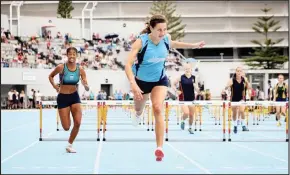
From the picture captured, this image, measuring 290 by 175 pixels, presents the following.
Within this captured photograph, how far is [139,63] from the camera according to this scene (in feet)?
23.9

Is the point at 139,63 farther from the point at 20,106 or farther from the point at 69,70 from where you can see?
the point at 20,106

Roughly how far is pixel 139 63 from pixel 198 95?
3006 centimetres

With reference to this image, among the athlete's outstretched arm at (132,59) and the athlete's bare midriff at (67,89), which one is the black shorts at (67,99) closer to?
the athlete's bare midriff at (67,89)

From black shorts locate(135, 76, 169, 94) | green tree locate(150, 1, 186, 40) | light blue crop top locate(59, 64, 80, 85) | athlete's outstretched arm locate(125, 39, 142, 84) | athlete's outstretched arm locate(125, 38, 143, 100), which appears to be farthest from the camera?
green tree locate(150, 1, 186, 40)

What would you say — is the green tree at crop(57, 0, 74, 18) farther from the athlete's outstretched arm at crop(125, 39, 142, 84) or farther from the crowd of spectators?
the athlete's outstretched arm at crop(125, 39, 142, 84)

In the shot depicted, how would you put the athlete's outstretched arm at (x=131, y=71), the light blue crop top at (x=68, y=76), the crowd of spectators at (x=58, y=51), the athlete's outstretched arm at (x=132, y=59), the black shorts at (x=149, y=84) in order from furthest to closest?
the crowd of spectators at (x=58, y=51), the light blue crop top at (x=68, y=76), the black shorts at (x=149, y=84), the athlete's outstretched arm at (x=132, y=59), the athlete's outstretched arm at (x=131, y=71)

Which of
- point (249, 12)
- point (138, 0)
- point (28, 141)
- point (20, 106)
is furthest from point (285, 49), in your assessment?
point (28, 141)

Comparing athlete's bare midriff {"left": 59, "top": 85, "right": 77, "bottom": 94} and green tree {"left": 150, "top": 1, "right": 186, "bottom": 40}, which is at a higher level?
green tree {"left": 150, "top": 1, "right": 186, "bottom": 40}

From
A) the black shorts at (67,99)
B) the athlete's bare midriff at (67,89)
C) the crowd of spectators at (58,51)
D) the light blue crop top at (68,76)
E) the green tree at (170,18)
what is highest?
the green tree at (170,18)

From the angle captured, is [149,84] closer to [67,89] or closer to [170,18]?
[67,89]

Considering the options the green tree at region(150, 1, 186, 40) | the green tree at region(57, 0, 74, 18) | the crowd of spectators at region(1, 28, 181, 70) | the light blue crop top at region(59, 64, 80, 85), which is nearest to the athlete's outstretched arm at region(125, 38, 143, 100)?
the light blue crop top at region(59, 64, 80, 85)

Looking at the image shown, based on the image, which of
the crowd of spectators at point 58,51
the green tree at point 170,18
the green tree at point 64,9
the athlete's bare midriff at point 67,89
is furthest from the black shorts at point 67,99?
the green tree at point 64,9

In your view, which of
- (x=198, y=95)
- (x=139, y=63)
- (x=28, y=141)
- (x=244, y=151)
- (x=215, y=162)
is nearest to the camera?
(x=139, y=63)

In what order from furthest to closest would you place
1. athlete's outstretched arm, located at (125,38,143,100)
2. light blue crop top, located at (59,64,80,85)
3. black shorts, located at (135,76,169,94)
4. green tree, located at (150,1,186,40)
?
green tree, located at (150,1,186,40), light blue crop top, located at (59,64,80,85), black shorts, located at (135,76,169,94), athlete's outstretched arm, located at (125,38,143,100)
